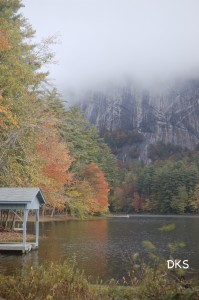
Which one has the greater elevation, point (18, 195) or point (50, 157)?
point (50, 157)

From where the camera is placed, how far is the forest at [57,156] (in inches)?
805

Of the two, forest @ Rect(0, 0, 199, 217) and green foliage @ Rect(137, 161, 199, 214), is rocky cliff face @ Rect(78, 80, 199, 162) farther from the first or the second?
green foliage @ Rect(137, 161, 199, 214)

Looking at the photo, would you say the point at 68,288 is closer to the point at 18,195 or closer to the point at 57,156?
the point at 18,195

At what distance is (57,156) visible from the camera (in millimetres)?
29531

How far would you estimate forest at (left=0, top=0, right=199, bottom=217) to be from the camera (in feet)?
67.1

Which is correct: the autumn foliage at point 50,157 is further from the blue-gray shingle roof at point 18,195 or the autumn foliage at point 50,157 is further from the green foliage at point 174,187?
the green foliage at point 174,187

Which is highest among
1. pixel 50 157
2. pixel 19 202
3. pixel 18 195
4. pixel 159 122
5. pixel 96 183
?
pixel 159 122

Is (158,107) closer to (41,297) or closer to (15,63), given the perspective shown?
(15,63)

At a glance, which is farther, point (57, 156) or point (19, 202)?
point (57, 156)

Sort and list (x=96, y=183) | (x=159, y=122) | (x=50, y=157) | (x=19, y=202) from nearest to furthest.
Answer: (x=19, y=202)
(x=50, y=157)
(x=96, y=183)
(x=159, y=122)

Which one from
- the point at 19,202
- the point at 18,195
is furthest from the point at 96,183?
the point at 19,202

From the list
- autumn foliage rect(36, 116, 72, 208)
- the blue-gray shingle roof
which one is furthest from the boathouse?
autumn foliage rect(36, 116, 72, 208)

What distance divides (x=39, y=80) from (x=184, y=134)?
527ft

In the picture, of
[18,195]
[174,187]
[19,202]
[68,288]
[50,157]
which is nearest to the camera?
[68,288]
